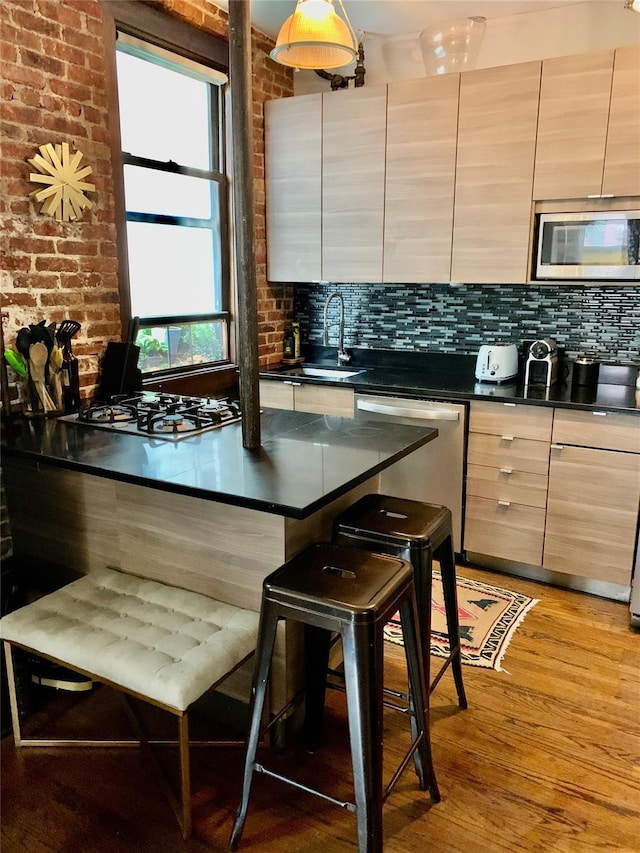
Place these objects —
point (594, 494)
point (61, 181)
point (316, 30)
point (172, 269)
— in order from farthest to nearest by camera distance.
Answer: point (172, 269), point (594, 494), point (61, 181), point (316, 30)

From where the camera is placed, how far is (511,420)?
9.78ft

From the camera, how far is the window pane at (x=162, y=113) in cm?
294

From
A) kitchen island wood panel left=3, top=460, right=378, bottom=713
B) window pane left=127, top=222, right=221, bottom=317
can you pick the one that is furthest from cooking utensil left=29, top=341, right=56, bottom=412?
window pane left=127, top=222, right=221, bottom=317

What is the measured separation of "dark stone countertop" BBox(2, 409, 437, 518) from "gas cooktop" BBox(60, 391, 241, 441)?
0.17ft

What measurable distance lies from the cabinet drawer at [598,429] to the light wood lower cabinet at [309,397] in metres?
1.10

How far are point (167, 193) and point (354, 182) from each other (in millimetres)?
1011

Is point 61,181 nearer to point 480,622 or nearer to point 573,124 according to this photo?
point 573,124

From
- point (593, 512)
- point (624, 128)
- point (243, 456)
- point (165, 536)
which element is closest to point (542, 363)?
point (593, 512)

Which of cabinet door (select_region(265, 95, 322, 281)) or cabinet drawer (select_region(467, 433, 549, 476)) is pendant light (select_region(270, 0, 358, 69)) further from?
cabinet drawer (select_region(467, 433, 549, 476))

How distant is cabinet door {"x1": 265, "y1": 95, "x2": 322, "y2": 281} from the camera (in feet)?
11.7

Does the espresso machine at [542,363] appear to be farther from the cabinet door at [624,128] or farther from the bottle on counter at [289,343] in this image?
the bottle on counter at [289,343]

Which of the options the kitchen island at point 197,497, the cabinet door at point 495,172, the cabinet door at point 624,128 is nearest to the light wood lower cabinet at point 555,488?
the cabinet door at point 495,172

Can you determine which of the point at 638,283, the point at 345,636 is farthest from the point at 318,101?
the point at 345,636

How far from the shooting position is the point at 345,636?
56.7 inches
